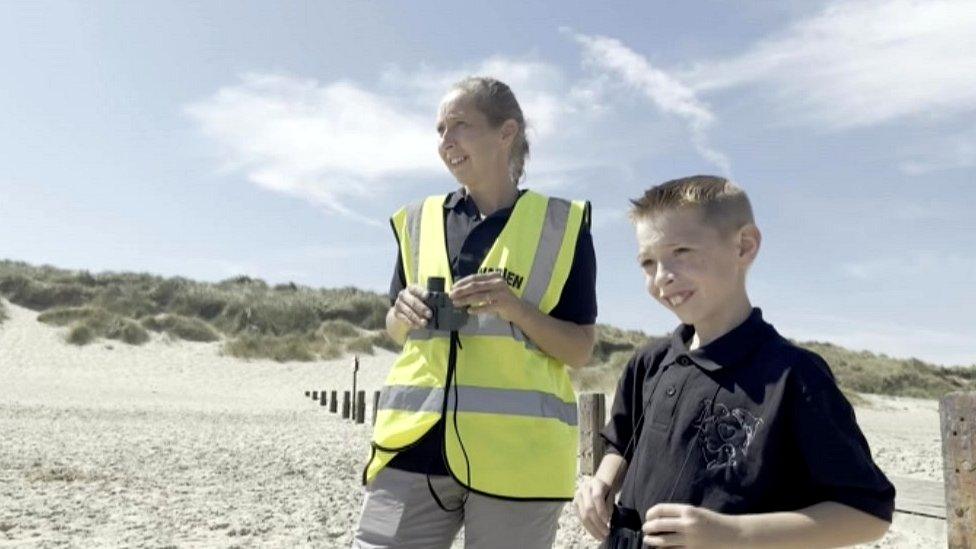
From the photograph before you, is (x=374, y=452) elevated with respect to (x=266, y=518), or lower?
elevated

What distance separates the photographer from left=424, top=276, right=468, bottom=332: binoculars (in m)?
2.34

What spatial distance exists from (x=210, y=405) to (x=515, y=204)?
65.4 feet

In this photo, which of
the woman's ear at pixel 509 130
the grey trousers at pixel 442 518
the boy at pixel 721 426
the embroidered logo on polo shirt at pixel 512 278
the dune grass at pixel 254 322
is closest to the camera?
the boy at pixel 721 426

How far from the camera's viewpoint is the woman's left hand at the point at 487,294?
7.53 ft

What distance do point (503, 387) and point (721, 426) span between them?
2.42ft

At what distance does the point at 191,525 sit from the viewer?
21.7 ft

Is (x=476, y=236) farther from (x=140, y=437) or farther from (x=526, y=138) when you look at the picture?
(x=140, y=437)

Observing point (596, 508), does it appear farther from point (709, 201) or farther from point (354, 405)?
point (354, 405)

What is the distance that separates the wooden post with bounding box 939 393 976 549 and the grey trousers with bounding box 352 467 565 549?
9.76 ft

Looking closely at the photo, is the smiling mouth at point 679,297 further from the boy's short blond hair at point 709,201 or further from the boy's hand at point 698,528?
the boy's hand at point 698,528

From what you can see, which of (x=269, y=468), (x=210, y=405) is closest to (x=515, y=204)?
(x=269, y=468)

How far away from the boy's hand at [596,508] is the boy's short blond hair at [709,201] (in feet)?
1.78

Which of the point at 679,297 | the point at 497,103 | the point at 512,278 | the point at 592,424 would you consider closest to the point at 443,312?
the point at 512,278

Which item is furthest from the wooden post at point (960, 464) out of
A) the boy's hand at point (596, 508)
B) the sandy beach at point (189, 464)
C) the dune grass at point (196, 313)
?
the dune grass at point (196, 313)
